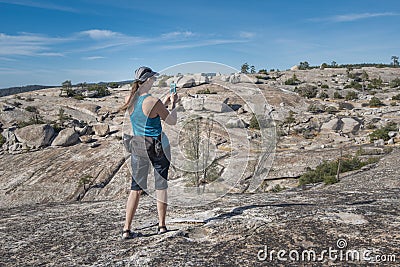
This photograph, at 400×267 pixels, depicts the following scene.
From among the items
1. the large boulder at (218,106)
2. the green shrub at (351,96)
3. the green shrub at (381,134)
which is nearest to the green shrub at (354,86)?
the green shrub at (351,96)

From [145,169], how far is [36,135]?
29.6 m

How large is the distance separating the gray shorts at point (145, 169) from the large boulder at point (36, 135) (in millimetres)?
28761

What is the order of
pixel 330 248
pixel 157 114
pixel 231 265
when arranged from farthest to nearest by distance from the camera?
pixel 157 114 < pixel 330 248 < pixel 231 265

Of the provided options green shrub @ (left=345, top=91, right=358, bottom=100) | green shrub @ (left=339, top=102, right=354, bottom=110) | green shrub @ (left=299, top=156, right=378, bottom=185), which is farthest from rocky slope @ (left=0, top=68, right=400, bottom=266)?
green shrub @ (left=345, top=91, right=358, bottom=100)

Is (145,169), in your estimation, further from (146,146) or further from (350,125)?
(350,125)

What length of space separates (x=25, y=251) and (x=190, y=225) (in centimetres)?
222

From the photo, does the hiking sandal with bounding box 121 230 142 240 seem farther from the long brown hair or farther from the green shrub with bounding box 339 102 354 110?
the green shrub with bounding box 339 102 354 110

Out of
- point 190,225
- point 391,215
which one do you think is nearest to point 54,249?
point 190,225

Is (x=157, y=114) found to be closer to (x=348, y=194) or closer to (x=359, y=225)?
(x=359, y=225)

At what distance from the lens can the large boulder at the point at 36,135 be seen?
3102 cm

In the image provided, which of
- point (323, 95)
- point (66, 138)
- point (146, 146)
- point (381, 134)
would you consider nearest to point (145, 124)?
point (146, 146)

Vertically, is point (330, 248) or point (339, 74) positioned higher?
point (339, 74)

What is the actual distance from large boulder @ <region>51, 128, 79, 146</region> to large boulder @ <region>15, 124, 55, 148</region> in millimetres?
776

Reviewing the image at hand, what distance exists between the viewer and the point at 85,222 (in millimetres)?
6012
